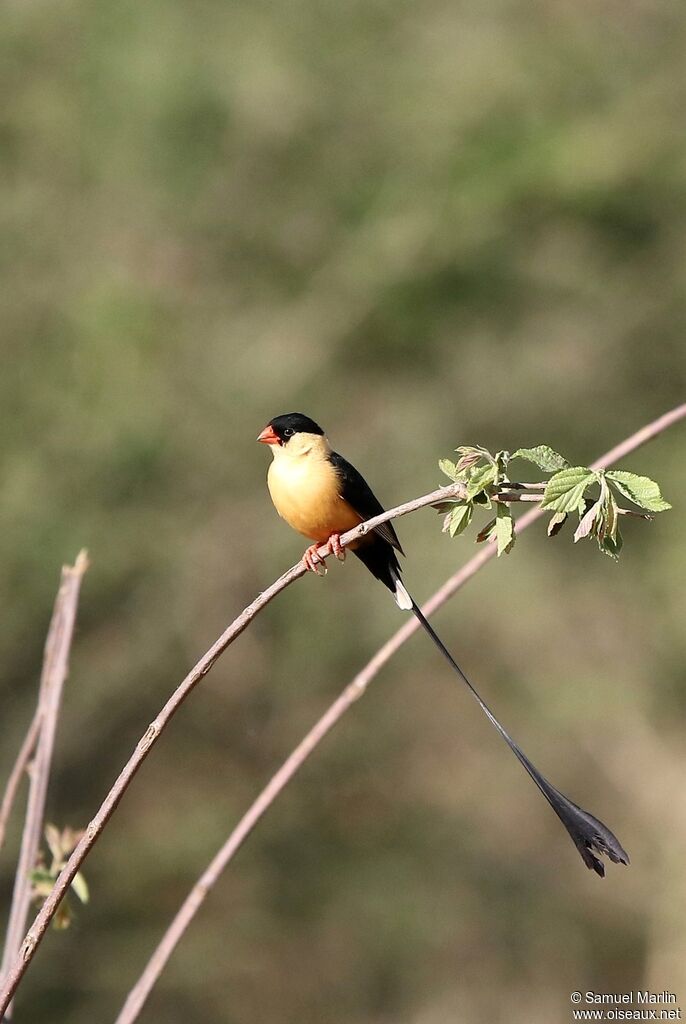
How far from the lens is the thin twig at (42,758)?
221 cm

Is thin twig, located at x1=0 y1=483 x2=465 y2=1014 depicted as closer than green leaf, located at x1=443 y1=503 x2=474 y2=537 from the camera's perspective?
Yes

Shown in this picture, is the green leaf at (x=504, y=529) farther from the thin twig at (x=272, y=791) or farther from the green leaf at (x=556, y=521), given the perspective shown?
the thin twig at (x=272, y=791)

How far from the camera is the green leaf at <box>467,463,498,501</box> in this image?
1.88 meters

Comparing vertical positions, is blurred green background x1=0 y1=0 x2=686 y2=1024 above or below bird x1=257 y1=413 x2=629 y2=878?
above

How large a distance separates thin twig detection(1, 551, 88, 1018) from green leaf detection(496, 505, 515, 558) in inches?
32.0

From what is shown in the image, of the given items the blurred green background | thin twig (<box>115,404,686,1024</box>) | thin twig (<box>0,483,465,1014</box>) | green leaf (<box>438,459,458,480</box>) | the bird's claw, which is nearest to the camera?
thin twig (<box>0,483,465,1014</box>)

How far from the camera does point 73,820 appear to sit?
10297 millimetres

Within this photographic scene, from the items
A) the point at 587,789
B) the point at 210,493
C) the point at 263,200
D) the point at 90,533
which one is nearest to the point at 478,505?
the point at 90,533

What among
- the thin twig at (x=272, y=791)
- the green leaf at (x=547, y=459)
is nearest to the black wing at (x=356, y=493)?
the thin twig at (x=272, y=791)

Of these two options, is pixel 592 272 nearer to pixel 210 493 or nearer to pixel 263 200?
pixel 263 200

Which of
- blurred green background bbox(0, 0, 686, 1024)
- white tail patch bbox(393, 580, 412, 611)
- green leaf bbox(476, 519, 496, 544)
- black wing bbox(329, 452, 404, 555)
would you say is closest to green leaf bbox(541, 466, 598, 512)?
green leaf bbox(476, 519, 496, 544)

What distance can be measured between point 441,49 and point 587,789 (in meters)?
6.84

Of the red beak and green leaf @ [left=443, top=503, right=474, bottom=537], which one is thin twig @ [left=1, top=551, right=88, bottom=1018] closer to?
green leaf @ [left=443, top=503, right=474, bottom=537]

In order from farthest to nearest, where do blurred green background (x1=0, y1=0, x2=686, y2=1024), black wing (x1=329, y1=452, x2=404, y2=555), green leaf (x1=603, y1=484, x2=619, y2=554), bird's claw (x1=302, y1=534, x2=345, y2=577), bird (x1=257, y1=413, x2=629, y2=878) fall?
blurred green background (x1=0, y1=0, x2=686, y2=1024) < black wing (x1=329, y1=452, x2=404, y2=555) < bird (x1=257, y1=413, x2=629, y2=878) < bird's claw (x1=302, y1=534, x2=345, y2=577) < green leaf (x1=603, y1=484, x2=619, y2=554)
